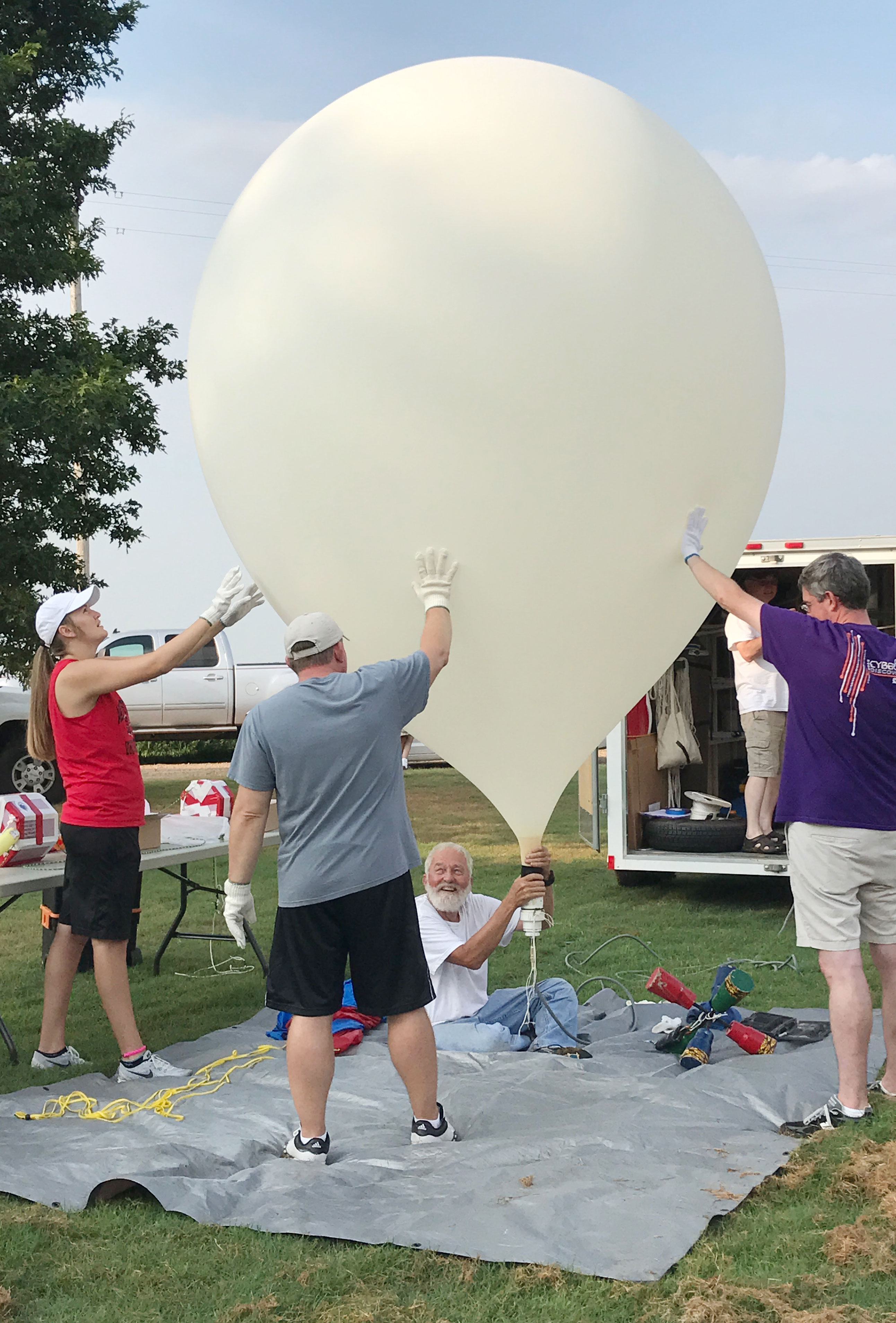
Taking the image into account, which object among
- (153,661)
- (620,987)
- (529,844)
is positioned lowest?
(620,987)

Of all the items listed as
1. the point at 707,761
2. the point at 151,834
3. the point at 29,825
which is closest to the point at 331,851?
the point at 29,825

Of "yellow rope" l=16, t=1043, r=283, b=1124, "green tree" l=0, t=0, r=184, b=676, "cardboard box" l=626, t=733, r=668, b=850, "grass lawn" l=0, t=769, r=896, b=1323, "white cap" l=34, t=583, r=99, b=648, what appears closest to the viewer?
"grass lawn" l=0, t=769, r=896, b=1323

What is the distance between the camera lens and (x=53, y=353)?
Result: 33.6 feet

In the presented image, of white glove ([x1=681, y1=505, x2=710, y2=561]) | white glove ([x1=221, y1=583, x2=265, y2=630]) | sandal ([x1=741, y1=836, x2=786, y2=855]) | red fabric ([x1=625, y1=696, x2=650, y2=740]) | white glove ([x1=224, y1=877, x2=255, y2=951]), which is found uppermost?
white glove ([x1=681, y1=505, x2=710, y2=561])

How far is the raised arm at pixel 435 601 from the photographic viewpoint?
274 centimetres

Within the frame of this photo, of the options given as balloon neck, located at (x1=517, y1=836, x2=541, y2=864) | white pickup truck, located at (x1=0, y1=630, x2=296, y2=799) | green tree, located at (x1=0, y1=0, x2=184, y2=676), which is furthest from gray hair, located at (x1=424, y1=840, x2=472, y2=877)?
white pickup truck, located at (x1=0, y1=630, x2=296, y2=799)

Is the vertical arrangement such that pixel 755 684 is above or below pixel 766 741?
above

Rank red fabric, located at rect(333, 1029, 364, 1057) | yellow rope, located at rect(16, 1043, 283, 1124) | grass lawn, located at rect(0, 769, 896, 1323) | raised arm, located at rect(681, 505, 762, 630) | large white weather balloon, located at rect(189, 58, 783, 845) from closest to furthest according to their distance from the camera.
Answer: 1. grass lawn, located at rect(0, 769, 896, 1323)
2. large white weather balloon, located at rect(189, 58, 783, 845)
3. raised arm, located at rect(681, 505, 762, 630)
4. yellow rope, located at rect(16, 1043, 283, 1124)
5. red fabric, located at rect(333, 1029, 364, 1057)

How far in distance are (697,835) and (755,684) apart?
93cm

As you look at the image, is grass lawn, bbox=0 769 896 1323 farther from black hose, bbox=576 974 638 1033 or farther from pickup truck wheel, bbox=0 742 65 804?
pickup truck wheel, bbox=0 742 65 804

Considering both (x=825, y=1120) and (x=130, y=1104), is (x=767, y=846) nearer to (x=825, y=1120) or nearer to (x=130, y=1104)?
(x=825, y=1120)

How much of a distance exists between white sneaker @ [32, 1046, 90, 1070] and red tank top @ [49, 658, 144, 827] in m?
0.84

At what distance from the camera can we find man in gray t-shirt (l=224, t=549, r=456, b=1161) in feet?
9.59

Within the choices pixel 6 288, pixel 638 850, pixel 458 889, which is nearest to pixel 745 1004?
pixel 458 889
